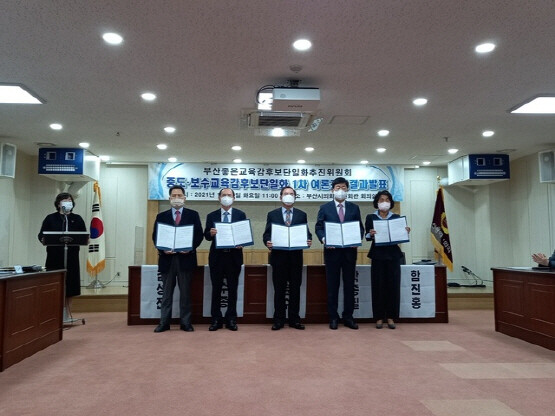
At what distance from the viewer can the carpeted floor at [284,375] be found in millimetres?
2551

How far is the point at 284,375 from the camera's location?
3178 millimetres

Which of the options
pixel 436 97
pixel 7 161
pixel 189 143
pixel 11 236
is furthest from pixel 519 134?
pixel 11 236

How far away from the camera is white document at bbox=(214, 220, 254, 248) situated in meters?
4.85

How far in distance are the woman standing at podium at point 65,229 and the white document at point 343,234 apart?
303cm

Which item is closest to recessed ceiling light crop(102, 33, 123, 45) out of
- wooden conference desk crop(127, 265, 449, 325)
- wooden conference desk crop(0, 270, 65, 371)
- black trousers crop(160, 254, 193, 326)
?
wooden conference desk crop(0, 270, 65, 371)

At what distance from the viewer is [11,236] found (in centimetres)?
766

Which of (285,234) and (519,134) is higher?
(519,134)

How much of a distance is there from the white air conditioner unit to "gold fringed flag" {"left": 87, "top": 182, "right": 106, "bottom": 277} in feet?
15.4

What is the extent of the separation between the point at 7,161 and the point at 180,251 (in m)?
3.91

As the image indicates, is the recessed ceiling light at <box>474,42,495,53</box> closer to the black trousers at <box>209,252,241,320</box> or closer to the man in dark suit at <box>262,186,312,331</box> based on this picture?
the man in dark suit at <box>262,186,312,331</box>

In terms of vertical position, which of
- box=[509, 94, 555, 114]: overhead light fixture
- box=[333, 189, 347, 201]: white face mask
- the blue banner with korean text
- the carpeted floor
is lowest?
the carpeted floor

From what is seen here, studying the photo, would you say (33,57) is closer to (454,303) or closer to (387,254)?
(387,254)

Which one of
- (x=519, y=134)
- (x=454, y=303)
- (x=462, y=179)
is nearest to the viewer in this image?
(x=519, y=134)

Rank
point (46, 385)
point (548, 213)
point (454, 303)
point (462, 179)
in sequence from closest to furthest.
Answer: point (46, 385), point (454, 303), point (548, 213), point (462, 179)
